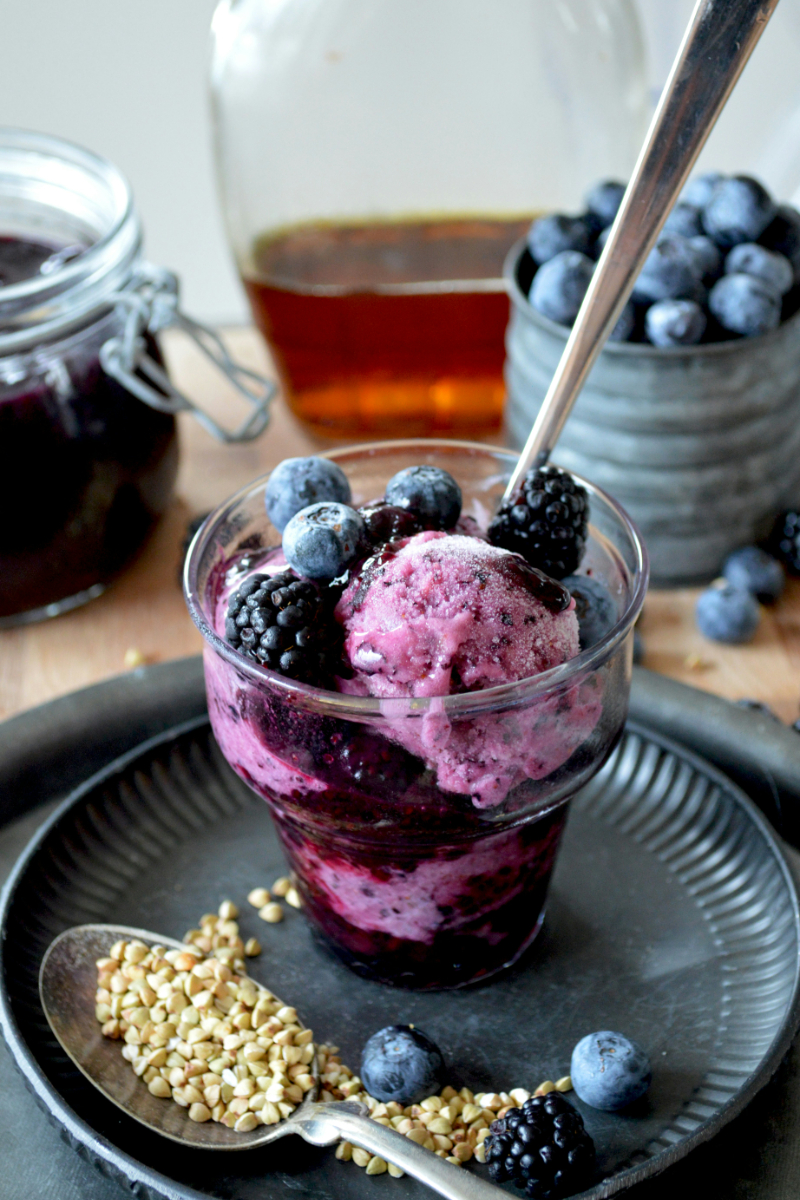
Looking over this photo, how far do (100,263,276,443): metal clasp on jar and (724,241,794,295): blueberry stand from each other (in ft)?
2.07

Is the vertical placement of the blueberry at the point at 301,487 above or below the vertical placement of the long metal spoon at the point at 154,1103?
above

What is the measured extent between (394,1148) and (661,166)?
2.55 ft

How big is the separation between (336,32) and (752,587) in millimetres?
984

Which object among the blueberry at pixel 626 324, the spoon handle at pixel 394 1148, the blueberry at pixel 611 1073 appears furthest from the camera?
the blueberry at pixel 626 324

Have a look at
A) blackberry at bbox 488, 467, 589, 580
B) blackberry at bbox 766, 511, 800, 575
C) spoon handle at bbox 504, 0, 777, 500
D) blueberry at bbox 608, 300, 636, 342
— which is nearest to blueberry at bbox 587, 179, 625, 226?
blueberry at bbox 608, 300, 636, 342

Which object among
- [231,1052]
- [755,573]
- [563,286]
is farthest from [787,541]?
[231,1052]

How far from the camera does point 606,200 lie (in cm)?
150

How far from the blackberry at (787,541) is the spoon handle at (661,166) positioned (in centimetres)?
70

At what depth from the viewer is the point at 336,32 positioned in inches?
63.2

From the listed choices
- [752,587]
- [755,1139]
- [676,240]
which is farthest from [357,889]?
[676,240]

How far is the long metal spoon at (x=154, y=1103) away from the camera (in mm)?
768

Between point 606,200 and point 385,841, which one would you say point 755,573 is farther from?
point 385,841

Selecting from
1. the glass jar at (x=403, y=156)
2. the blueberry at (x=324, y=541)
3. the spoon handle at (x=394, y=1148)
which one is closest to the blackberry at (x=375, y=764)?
the blueberry at (x=324, y=541)

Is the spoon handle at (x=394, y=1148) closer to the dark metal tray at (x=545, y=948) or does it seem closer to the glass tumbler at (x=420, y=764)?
the dark metal tray at (x=545, y=948)
